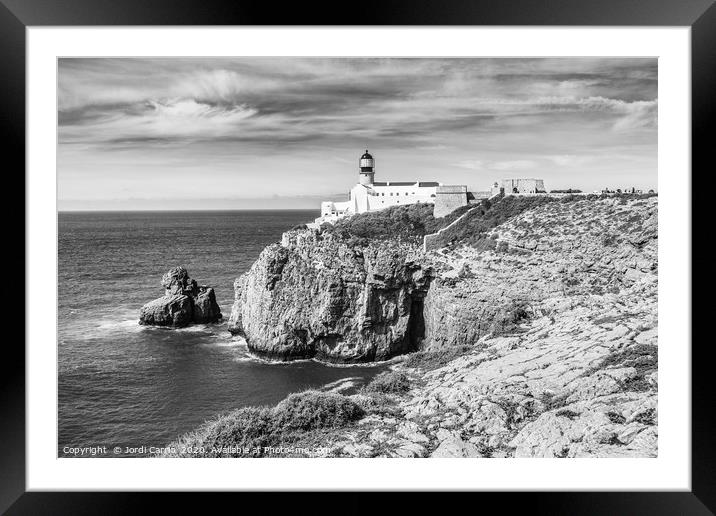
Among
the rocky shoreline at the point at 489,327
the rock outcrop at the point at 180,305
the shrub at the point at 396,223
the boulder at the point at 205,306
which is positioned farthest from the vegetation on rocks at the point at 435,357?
the rock outcrop at the point at 180,305

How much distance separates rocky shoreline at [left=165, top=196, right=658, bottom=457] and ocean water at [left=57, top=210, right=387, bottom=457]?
1.65 meters

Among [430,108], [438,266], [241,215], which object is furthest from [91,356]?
[241,215]

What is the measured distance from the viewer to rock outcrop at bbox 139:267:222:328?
863 inches

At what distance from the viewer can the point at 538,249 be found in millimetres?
17156

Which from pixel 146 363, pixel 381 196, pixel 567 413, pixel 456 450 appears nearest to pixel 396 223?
pixel 381 196

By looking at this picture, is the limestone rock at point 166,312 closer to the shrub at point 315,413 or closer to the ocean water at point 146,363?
the ocean water at point 146,363

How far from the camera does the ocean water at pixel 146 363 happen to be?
Answer: 13484mm

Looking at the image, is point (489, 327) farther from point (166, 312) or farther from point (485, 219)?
point (166, 312)

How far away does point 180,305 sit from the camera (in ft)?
73.4

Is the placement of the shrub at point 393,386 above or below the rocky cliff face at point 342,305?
below
